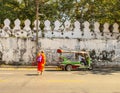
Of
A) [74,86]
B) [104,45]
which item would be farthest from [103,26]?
[74,86]

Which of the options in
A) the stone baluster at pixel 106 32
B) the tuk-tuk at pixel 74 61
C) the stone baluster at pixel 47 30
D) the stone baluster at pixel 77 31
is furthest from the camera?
the stone baluster at pixel 106 32

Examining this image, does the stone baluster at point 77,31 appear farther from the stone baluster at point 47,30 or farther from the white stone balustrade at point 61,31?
the stone baluster at point 47,30

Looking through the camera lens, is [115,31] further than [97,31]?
No

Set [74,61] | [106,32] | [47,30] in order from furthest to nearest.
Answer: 1. [106,32]
2. [47,30]
3. [74,61]

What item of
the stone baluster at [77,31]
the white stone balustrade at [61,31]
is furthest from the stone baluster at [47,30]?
the stone baluster at [77,31]

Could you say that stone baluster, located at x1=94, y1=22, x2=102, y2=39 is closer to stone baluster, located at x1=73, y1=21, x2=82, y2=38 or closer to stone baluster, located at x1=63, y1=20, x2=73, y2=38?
stone baluster, located at x1=73, y1=21, x2=82, y2=38

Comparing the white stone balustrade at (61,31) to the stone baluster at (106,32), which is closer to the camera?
the white stone balustrade at (61,31)

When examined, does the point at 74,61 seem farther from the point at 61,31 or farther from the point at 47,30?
A: the point at 47,30

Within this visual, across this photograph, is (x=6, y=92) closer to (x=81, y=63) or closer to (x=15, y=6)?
(x=81, y=63)

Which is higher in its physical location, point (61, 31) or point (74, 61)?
point (61, 31)

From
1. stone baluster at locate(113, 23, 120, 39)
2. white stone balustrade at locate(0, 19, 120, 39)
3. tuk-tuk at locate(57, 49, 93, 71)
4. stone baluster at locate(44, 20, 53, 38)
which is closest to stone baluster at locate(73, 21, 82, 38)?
white stone balustrade at locate(0, 19, 120, 39)

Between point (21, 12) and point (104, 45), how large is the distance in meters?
18.4

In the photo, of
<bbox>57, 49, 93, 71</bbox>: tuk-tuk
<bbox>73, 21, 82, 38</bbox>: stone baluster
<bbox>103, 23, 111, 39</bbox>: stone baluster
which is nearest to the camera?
<bbox>57, 49, 93, 71</bbox>: tuk-tuk

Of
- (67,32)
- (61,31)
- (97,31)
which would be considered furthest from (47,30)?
(97,31)
